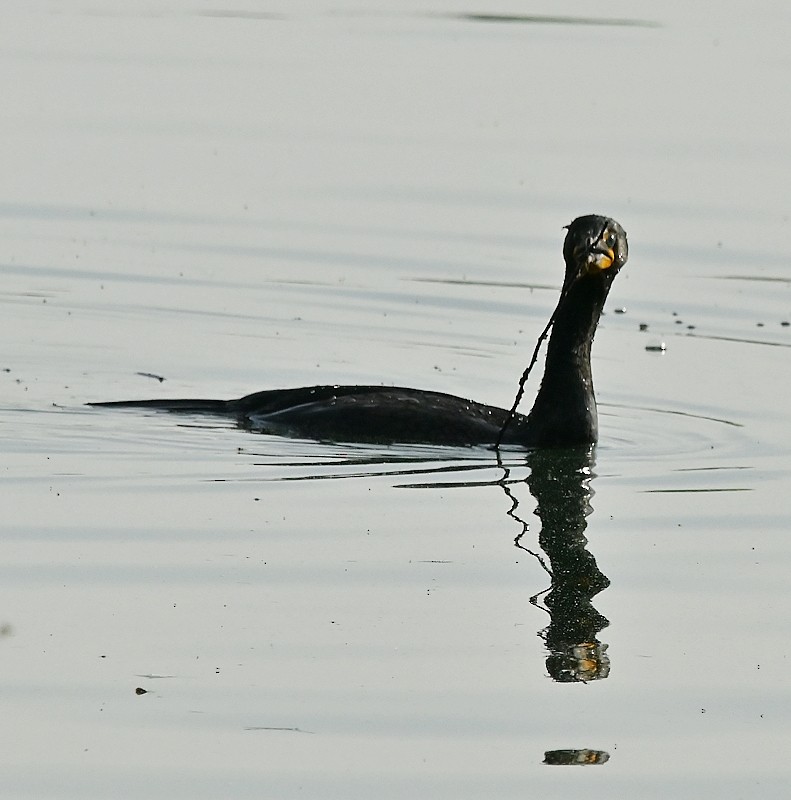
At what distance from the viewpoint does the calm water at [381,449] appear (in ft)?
24.3

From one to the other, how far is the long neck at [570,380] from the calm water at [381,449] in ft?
0.65

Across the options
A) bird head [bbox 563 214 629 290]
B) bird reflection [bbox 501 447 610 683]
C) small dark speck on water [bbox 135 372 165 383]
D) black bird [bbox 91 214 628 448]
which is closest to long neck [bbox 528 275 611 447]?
black bird [bbox 91 214 628 448]

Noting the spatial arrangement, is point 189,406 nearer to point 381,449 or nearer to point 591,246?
point 381,449

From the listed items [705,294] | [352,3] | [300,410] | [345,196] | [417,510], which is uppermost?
[352,3]

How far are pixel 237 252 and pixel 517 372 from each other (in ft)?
13.3

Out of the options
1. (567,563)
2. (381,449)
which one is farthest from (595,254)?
(567,563)

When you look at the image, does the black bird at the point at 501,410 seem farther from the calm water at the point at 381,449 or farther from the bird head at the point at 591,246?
the calm water at the point at 381,449

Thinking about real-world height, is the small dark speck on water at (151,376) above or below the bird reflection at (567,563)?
above

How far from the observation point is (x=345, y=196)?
2002cm

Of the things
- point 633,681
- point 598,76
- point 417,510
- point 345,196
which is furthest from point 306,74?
point 633,681

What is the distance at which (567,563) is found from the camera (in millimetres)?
9758

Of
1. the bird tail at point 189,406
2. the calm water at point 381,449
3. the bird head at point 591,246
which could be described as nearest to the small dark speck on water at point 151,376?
the calm water at point 381,449

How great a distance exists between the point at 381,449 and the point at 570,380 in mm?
1210

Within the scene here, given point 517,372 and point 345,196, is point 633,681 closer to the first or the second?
point 517,372
